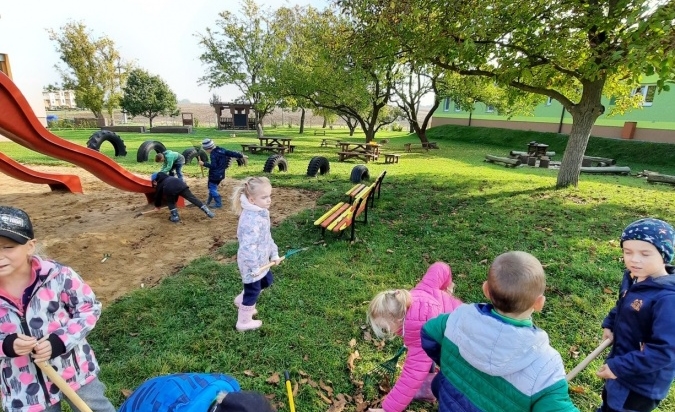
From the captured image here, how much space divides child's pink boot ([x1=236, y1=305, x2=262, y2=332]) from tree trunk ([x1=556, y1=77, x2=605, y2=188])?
9.20m

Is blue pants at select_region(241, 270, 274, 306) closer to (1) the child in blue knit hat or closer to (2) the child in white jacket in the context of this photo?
(2) the child in white jacket

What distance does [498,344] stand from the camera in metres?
1.56

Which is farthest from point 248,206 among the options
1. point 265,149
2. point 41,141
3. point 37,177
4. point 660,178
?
point 265,149

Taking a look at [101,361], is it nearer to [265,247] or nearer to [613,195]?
[265,247]

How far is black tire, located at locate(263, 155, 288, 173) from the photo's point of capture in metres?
12.5

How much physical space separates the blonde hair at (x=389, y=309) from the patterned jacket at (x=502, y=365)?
580 millimetres

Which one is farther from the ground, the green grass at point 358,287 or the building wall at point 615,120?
the building wall at point 615,120

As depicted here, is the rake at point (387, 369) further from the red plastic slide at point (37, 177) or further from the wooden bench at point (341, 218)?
the red plastic slide at point (37, 177)

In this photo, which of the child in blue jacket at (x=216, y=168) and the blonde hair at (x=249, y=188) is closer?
the blonde hair at (x=249, y=188)

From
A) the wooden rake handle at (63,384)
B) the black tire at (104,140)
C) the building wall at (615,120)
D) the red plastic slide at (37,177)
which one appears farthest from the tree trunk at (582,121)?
the black tire at (104,140)

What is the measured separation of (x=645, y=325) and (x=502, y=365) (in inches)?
45.1

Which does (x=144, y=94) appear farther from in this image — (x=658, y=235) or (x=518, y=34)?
(x=658, y=235)

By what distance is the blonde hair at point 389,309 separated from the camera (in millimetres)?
2383

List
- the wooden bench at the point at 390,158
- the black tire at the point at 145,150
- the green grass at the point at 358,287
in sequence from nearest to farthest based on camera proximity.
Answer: the green grass at the point at 358,287 < the black tire at the point at 145,150 < the wooden bench at the point at 390,158
